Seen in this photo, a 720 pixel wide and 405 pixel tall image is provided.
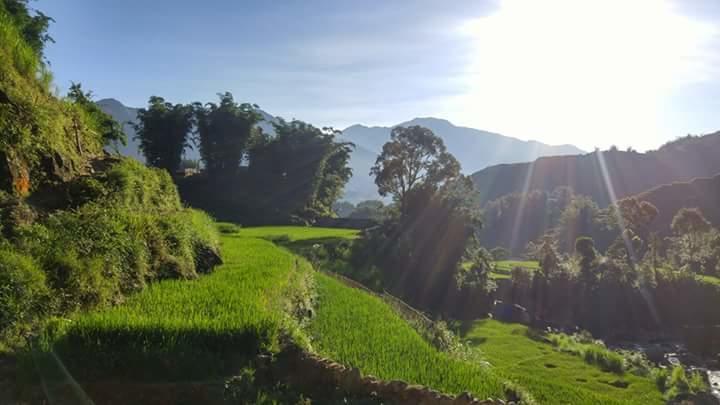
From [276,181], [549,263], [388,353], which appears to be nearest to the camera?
[388,353]

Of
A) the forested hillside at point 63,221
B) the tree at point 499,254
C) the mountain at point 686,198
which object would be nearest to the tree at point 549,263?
the tree at point 499,254

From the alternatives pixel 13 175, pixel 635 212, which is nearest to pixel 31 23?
pixel 13 175

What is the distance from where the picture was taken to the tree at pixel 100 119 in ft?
37.0

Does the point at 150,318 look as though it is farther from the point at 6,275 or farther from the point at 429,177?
the point at 429,177

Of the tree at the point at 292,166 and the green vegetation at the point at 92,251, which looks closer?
the green vegetation at the point at 92,251

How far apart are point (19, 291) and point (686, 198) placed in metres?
86.4

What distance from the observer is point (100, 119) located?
12930 millimetres

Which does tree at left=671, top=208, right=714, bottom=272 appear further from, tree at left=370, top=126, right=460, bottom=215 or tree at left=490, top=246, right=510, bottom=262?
tree at left=370, top=126, right=460, bottom=215

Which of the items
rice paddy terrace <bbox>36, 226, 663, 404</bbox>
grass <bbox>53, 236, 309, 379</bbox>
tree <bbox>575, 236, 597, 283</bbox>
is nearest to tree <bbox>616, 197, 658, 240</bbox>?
tree <bbox>575, 236, 597, 283</bbox>

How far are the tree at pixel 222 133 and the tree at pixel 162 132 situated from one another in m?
1.71

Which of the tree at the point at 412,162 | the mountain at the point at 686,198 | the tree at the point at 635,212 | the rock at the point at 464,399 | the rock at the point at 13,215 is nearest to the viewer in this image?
the rock at the point at 464,399

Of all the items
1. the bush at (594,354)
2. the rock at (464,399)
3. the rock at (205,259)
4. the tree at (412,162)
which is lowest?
the bush at (594,354)

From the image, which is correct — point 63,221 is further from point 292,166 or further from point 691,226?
point 691,226

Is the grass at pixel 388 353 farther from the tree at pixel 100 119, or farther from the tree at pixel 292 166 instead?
the tree at pixel 292 166
